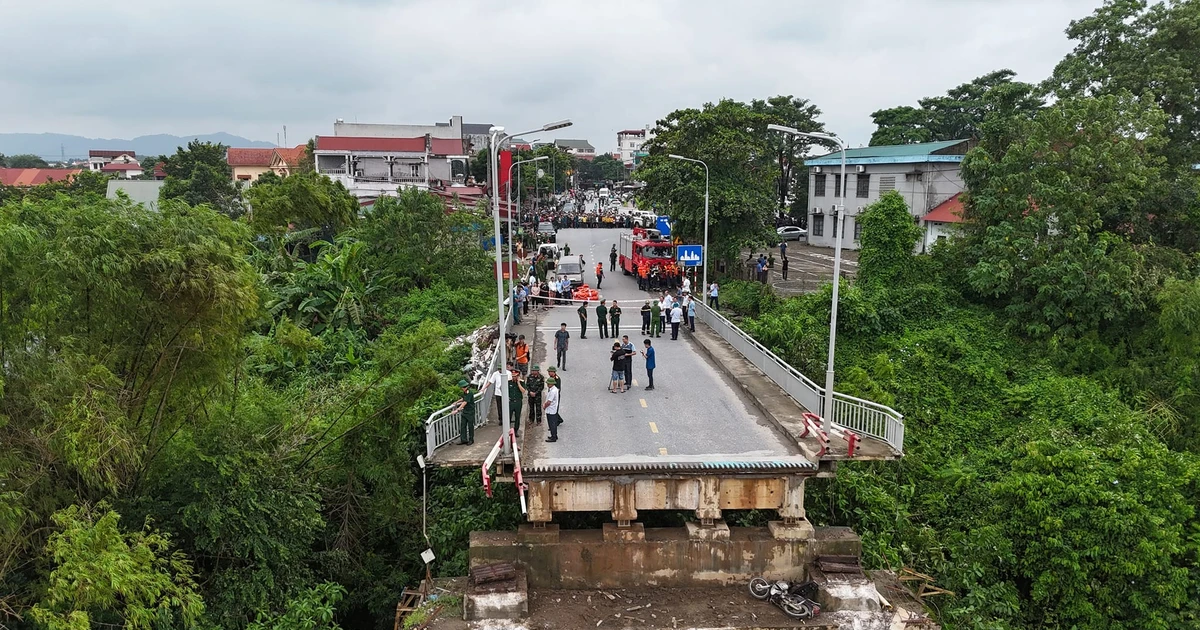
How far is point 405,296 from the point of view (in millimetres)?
34000

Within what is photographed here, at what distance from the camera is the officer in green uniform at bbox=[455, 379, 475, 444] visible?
14.5 m

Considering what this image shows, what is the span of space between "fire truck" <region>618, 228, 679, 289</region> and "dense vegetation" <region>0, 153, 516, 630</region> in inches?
691

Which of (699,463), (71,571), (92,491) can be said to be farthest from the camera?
(699,463)

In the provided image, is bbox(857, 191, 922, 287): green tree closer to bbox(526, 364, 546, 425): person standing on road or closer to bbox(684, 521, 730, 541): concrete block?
bbox(526, 364, 546, 425): person standing on road

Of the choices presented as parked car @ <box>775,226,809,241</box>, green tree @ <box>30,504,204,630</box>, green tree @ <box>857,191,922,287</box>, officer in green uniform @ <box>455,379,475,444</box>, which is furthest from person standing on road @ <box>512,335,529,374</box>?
parked car @ <box>775,226,809,241</box>

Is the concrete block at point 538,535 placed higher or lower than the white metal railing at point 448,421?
lower

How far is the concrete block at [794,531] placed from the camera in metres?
14.1

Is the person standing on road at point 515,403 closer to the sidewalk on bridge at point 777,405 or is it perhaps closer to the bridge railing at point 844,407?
the sidewalk on bridge at point 777,405

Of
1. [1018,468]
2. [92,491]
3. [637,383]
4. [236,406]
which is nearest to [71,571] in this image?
[92,491]

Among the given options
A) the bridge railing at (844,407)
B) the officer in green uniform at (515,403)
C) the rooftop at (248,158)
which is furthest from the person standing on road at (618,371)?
the rooftop at (248,158)

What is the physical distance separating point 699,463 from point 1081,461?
8347mm

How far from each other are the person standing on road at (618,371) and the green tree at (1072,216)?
1603 centimetres

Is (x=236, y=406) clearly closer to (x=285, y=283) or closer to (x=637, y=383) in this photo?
(x=637, y=383)

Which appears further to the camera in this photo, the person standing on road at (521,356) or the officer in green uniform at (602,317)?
the officer in green uniform at (602,317)
